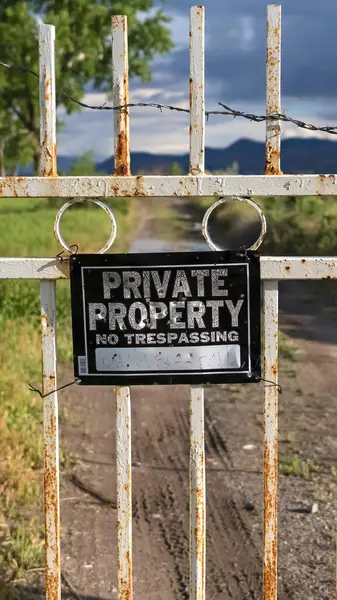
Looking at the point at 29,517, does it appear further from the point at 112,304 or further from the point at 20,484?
the point at 112,304

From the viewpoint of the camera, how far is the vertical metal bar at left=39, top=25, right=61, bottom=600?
266 cm

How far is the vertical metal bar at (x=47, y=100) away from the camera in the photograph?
2656 millimetres

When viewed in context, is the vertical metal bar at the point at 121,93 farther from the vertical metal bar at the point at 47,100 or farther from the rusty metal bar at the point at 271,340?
the rusty metal bar at the point at 271,340

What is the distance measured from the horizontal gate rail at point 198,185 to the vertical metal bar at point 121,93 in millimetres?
59

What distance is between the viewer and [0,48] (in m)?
28.7

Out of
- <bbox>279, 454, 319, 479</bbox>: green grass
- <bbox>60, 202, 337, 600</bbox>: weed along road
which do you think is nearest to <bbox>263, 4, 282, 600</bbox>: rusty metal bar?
<bbox>60, 202, 337, 600</bbox>: weed along road

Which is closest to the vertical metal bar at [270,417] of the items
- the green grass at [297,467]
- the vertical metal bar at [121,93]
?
the vertical metal bar at [121,93]

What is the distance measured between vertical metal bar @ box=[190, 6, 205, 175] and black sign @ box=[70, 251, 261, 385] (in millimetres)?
321

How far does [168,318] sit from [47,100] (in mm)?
788

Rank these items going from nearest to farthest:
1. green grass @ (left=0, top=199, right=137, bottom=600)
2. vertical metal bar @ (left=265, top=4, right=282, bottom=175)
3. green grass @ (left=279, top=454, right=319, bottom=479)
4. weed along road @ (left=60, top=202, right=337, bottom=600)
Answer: vertical metal bar @ (left=265, top=4, right=282, bottom=175), weed along road @ (left=60, top=202, right=337, bottom=600), green grass @ (left=0, top=199, right=137, bottom=600), green grass @ (left=279, top=454, right=319, bottom=479)

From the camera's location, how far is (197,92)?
2648 millimetres

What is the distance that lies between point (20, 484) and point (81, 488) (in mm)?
440

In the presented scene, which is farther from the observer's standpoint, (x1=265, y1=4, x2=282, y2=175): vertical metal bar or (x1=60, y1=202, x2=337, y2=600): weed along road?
(x1=60, y1=202, x2=337, y2=600): weed along road

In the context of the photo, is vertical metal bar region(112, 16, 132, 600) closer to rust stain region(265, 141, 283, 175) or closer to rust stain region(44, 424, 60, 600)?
rust stain region(44, 424, 60, 600)
